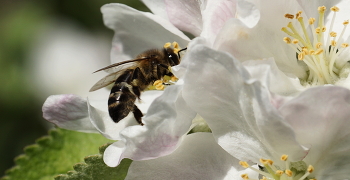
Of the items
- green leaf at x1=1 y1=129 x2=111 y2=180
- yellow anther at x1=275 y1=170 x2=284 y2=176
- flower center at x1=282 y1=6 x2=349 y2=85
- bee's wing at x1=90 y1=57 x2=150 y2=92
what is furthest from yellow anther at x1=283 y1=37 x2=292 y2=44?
green leaf at x1=1 y1=129 x2=111 y2=180

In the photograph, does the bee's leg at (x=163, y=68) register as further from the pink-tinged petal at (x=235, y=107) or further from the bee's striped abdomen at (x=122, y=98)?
the pink-tinged petal at (x=235, y=107)

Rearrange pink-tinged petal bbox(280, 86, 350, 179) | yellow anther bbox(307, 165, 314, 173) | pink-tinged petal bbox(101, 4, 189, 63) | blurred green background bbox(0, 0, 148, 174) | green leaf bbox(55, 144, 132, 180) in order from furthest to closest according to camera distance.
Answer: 1. blurred green background bbox(0, 0, 148, 174)
2. pink-tinged petal bbox(101, 4, 189, 63)
3. green leaf bbox(55, 144, 132, 180)
4. yellow anther bbox(307, 165, 314, 173)
5. pink-tinged petal bbox(280, 86, 350, 179)

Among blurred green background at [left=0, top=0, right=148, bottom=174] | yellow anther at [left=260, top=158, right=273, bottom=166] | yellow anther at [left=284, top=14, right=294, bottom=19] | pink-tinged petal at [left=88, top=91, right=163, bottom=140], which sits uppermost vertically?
yellow anther at [left=284, top=14, right=294, bottom=19]

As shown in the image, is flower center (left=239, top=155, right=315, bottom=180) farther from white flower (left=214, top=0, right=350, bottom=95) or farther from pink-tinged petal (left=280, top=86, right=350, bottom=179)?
white flower (left=214, top=0, right=350, bottom=95)

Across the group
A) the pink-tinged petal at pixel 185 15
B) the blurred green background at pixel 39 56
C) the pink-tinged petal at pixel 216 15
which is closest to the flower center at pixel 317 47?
the pink-tinged petal at pixel 216 15

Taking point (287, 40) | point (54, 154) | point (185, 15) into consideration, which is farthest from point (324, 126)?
point (54, 154)
